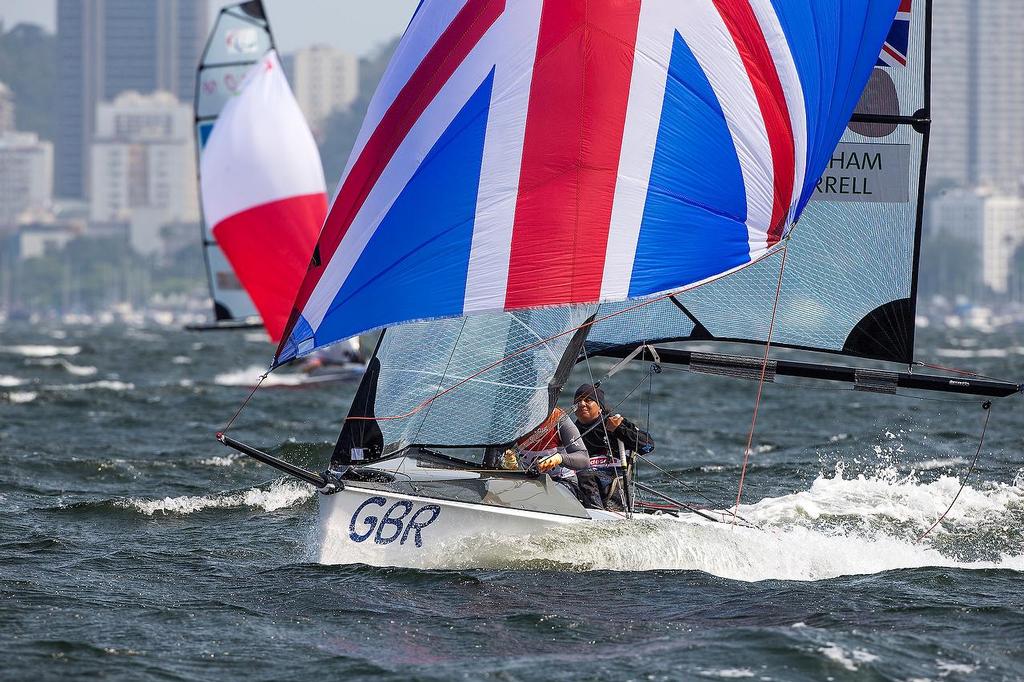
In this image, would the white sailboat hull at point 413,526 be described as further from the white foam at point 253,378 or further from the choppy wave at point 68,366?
the choppy wave at point 68,366

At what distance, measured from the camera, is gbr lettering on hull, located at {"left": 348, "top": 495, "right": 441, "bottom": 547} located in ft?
30.7

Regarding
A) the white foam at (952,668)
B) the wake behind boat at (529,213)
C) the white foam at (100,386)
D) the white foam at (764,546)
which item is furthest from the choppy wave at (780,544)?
the white foam at (100,386)

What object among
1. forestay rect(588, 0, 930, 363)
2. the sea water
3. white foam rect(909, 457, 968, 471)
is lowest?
white foam rect(909, 457, 968, 471)

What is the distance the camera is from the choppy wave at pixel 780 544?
9516mm

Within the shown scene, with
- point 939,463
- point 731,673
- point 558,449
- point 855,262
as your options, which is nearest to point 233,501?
point 558,449

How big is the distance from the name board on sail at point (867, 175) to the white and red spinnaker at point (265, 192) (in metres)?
14.3

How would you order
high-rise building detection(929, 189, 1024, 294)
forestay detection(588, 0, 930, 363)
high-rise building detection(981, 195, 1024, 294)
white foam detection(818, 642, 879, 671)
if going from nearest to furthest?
white foam detection(818, 642, 879, 671) < forestay detection(588, 0, 930, 363) < high-rise building detection(929, 189, 1024, 294) < high-rise building detection(981, 195, 1024, 294)

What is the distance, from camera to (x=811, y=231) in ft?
36.9

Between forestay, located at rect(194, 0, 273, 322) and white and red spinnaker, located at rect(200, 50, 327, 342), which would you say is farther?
forestay, located at rect(194, 0, 273, 322)

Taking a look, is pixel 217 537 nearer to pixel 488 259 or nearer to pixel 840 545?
pixel 488 259

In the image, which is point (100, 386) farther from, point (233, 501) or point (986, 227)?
point (986, 227)

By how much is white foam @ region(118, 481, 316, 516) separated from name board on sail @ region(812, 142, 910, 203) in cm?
499

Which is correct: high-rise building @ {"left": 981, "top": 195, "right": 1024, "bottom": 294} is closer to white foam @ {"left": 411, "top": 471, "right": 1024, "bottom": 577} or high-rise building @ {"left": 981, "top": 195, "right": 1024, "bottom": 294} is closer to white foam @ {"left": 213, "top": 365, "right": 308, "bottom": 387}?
white foam @ {"left": 213, "top": 365, "right": 308, "bottom": 387}

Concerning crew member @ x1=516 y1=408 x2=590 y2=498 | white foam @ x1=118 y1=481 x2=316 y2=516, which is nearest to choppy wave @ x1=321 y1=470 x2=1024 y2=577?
crew member @ x1=516 y1=408 x2=590 y2=498
